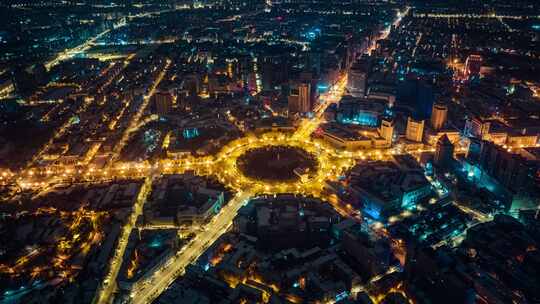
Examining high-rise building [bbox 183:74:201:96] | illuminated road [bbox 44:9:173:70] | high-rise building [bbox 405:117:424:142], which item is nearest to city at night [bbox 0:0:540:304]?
high-rise building [bbox 405:117:424:142]

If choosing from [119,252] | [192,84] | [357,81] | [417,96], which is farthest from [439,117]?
[119,252]

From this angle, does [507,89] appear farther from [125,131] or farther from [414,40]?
[125,131]

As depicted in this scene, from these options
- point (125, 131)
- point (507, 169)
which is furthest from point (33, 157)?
point (507, 169)

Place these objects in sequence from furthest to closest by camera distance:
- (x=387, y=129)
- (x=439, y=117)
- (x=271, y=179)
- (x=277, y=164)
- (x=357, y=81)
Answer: (x=357, y=81), (x=439, y=117), (x=387, y=129), (x=277, y=164), (x=271, y=179)

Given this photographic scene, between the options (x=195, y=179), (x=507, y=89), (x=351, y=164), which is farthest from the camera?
(x=507, y=89)

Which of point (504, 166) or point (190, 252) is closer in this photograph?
point (190, 252)

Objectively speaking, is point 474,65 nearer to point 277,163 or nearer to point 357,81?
point 357,81
